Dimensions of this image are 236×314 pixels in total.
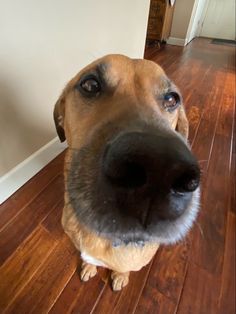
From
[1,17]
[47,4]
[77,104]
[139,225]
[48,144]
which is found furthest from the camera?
[48,144]

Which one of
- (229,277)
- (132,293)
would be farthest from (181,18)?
(132,293)

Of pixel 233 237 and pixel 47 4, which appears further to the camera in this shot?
pixel 233 237

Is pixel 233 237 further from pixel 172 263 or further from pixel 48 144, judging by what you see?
pixel 48 144

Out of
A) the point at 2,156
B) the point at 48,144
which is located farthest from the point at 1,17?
the point at 48,144

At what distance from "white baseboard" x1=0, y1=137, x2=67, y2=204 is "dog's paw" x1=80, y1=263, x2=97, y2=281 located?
80 cm

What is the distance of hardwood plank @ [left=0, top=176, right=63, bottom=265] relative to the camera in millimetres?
1338

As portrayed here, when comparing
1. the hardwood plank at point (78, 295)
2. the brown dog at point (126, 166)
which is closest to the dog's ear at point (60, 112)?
the brown dog at point (126, 166)

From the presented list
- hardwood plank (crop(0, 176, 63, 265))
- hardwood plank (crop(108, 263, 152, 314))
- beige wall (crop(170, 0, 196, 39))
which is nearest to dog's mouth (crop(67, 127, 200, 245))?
hardwood plank (crop(108, 263, 152, 314))

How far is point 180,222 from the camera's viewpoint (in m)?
0.54

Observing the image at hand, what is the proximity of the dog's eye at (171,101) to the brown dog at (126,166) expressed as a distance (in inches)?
0.6

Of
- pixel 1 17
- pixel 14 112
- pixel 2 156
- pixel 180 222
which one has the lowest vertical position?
pixel 2 156

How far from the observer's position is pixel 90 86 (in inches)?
36.3

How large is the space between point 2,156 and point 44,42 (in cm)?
81

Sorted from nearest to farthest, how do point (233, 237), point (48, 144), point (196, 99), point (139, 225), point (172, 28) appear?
point (139, 225) → point (233, 237) → point (48, 144) → point (196, 99) → point (172, 28)
